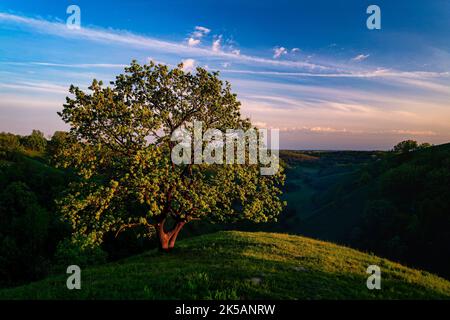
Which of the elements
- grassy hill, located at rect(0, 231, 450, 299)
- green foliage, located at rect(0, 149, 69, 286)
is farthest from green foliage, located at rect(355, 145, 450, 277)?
green foliage, located at rect(0, 149, 69, 286)

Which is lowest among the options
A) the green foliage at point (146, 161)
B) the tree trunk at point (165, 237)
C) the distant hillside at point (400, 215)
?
the distant hillside at point (400, 215)

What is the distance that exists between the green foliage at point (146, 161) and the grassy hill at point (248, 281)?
150 inches

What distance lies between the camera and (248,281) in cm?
1455

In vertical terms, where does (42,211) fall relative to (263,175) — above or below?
below

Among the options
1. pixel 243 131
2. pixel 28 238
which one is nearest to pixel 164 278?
pixel 243 131

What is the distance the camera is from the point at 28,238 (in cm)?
8306

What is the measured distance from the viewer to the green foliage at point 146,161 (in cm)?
2058

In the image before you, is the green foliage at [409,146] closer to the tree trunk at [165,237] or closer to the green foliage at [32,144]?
the tree trunk at [165,237]

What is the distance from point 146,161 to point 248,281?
10232 mm

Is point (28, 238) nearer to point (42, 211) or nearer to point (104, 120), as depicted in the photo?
point (42, 211)

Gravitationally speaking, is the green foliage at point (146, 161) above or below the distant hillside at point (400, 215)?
above

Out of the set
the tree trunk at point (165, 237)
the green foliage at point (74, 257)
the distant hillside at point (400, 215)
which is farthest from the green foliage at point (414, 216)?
the green foliage at point (74, 257)

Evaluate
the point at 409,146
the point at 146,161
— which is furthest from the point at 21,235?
the point at 409,146

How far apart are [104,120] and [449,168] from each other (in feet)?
440
